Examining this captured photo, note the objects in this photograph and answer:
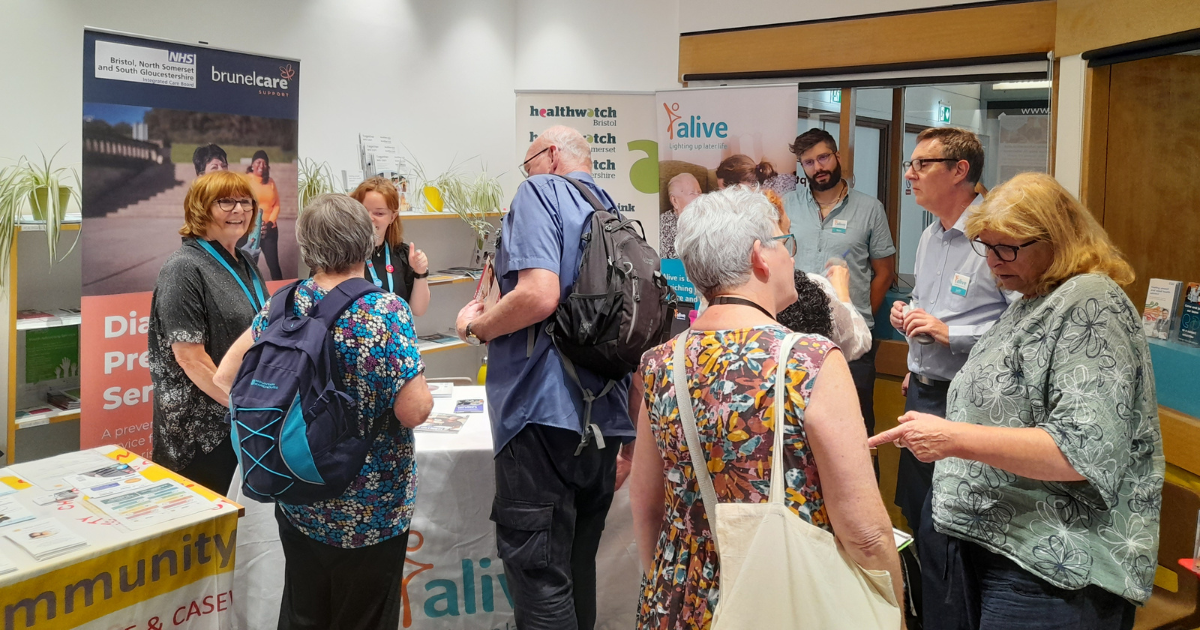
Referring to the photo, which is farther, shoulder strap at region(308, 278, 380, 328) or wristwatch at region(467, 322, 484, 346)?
wristwatch at region(467, 322, 484, 346)

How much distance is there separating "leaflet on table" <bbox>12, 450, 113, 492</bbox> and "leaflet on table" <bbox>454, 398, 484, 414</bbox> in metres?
1.08

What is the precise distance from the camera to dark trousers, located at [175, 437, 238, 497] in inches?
104

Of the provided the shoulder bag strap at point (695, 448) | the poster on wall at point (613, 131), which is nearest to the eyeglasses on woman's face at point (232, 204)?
the shoulder bag strap at point (695, 448)

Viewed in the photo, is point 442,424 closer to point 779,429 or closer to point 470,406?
point 470,406

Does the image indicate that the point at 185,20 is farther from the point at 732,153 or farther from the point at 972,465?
the point at 972,465

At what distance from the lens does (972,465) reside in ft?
5.34

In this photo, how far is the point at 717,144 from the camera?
4574 mm

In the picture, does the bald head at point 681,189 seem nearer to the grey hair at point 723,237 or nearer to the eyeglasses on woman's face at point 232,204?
the eyeglasses on woman's face at point 232,204

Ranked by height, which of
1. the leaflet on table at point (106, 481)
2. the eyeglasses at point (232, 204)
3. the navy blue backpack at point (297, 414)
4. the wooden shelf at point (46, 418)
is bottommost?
the wooden shelf at point (46, 418)

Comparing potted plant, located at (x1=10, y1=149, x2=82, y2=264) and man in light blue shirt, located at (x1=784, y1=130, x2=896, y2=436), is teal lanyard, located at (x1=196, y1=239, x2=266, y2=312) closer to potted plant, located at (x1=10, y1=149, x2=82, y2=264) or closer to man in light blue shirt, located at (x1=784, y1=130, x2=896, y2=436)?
potted plant, located at (x1=10, y1=149, x2=82, y2=264)

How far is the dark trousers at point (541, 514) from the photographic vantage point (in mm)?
1986

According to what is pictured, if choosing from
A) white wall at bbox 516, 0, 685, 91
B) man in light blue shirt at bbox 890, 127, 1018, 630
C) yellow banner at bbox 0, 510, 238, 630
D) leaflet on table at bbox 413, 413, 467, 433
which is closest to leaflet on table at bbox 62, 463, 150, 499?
yellow banner at bbox 0, 510, 238, 630

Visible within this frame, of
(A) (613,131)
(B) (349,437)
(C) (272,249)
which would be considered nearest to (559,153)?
(B) (349,437)

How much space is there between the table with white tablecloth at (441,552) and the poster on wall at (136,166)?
43.2 inches
